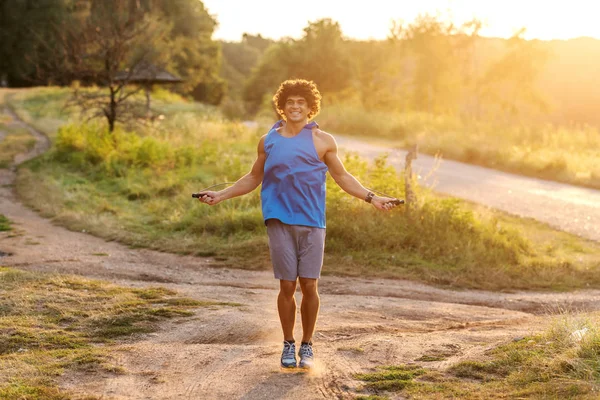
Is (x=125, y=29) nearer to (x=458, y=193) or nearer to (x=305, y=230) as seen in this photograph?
(x=458, y=193)

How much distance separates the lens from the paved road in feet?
43.6

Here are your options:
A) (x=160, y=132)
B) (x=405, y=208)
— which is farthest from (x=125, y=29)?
(x=405, y=208)

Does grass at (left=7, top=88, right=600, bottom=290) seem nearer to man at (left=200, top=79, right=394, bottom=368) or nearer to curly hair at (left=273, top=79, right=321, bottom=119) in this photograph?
man at (left=200, top=79, right=394, bottom=368)

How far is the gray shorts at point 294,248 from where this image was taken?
192 inches

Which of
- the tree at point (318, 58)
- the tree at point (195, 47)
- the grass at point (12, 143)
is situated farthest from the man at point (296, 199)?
the tree at point (195, 47)

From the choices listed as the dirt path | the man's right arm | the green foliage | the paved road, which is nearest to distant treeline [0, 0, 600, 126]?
the paved road

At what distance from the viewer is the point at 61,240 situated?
10555 mm

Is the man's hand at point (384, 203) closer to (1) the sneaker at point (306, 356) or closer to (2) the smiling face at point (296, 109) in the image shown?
(2) the smiling face at point (296, 109)

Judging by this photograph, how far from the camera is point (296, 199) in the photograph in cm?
485

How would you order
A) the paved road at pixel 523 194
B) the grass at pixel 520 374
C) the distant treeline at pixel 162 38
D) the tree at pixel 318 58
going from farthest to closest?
the distant treeline at pixel 162 38 < the tree at pixel 318 58 < the paved road at pixel 523 194 < the grass at pixel 520 374

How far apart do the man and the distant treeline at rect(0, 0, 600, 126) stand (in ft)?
45.9

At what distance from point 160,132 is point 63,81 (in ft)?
9.83

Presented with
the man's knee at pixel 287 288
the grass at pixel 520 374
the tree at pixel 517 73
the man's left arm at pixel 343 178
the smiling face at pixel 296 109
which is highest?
the tree at pixel 517 73

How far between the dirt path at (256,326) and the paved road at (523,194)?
361cm
